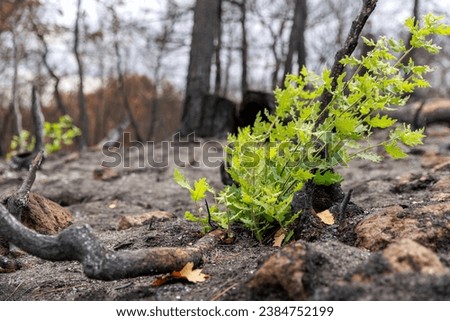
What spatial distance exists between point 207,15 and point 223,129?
2167 mm

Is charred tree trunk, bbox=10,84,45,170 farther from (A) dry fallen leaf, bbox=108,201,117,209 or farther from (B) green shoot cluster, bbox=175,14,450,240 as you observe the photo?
(B) green shoot cluster, bbox=175,14,450,240

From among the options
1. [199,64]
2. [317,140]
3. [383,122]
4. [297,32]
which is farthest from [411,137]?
[297,32]

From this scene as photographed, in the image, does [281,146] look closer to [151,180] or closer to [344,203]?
[344,203]

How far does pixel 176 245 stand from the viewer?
99.3 inches

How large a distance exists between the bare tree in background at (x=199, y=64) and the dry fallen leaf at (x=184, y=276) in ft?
22.7

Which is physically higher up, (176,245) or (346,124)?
(346,124)

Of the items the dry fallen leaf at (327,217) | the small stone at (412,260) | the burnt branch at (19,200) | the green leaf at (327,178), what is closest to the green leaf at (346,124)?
the green leaf at (327,178)

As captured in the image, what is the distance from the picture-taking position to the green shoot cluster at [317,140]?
222 centimetres

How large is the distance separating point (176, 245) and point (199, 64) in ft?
22.3

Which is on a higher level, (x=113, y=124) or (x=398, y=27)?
(x=398, y=27)

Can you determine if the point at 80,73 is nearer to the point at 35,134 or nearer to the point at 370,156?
the point at 35,134

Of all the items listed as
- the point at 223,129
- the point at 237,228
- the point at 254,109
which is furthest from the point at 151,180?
the point at 237,228

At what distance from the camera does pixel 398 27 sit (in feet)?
37.7

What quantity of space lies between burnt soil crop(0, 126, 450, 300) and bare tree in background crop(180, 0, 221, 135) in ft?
10.5
